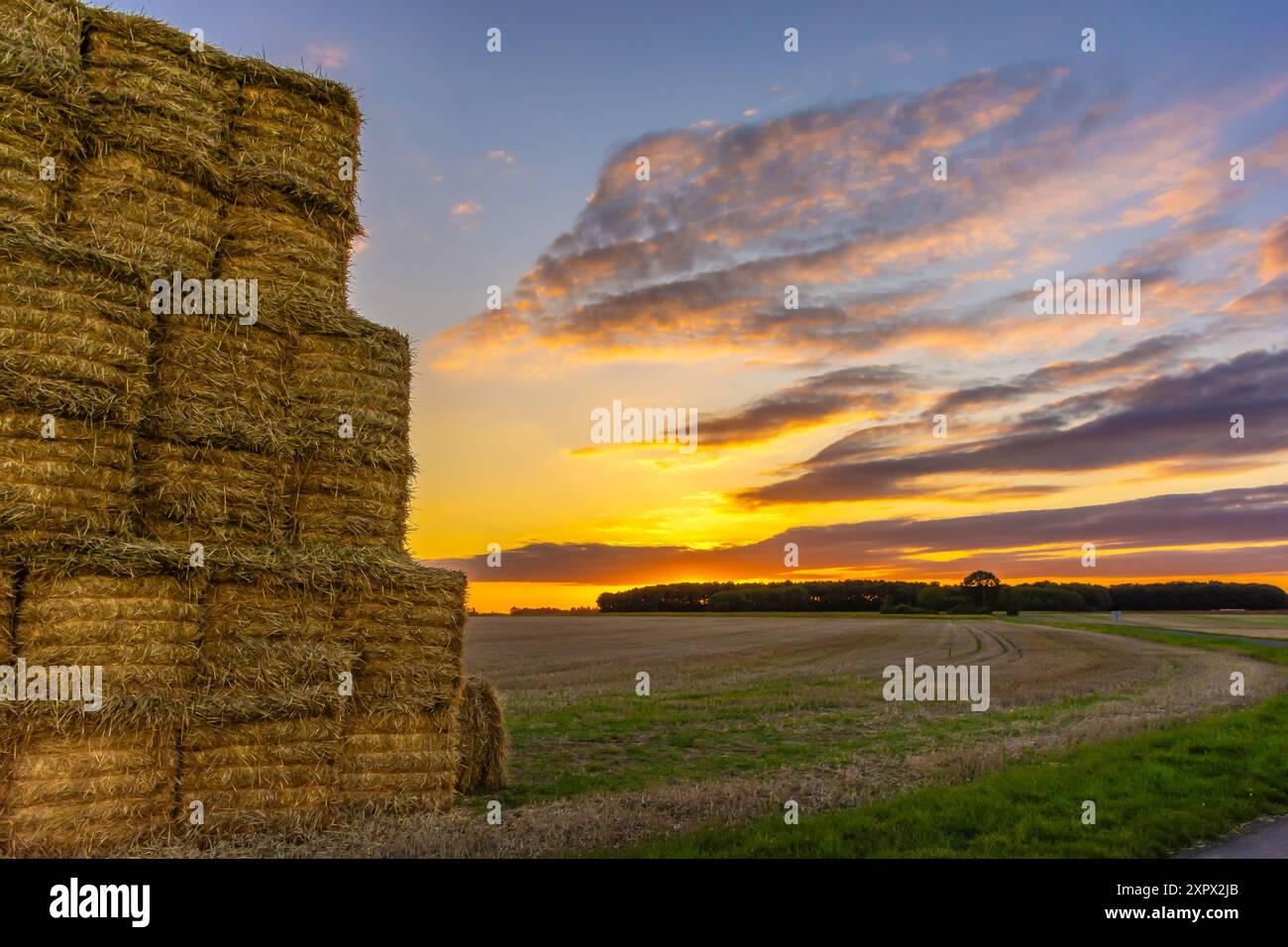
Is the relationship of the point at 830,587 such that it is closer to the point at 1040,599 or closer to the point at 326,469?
the point at 1040,599

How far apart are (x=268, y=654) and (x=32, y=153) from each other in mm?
5658

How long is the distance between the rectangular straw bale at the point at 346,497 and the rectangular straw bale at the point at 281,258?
1590mm

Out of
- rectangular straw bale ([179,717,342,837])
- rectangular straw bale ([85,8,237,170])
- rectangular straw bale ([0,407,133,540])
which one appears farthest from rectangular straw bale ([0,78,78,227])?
rectangular straw bale ([179,717,342,837])

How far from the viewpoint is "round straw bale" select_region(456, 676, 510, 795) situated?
1107 centimetres

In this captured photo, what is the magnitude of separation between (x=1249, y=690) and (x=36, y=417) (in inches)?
1020

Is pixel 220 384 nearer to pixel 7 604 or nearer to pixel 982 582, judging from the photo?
pixel 7 604

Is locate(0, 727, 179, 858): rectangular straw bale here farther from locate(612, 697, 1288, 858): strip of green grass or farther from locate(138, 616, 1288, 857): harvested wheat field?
locate(612, 697, 1288, 858): strip of green grass

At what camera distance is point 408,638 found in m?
10.2

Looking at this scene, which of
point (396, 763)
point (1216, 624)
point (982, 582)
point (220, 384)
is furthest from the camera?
point (982, 582)

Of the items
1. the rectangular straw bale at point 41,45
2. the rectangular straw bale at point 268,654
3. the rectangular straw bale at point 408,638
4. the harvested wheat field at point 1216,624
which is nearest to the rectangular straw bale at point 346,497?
the rectangular straw bale at point 408,638

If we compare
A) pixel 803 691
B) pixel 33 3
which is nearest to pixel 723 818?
pixel 33 3

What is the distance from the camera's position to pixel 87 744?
818 centimetres

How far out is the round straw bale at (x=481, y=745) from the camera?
36.3 feet

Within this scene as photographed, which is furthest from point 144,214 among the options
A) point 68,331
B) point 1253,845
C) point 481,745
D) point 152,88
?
point 1253,845
